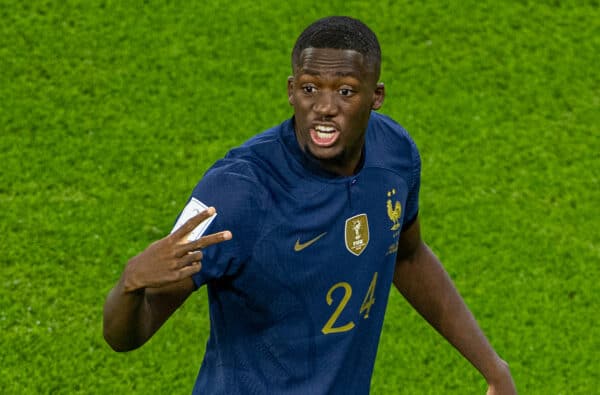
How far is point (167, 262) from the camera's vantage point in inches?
138

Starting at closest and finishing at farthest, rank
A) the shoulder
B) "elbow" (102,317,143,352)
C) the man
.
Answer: "elbow" (102,317,143,352)
the man
the shoulder

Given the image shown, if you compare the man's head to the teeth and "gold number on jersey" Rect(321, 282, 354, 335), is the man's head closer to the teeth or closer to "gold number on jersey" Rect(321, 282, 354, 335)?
the teeth

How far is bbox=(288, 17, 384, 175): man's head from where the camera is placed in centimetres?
395

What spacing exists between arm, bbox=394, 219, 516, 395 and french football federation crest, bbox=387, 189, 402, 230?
0.44m

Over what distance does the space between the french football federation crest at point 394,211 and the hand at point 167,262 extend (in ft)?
3.05

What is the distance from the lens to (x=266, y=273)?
3967mm

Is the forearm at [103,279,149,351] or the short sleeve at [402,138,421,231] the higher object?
the forearm at [103,279,149,351]

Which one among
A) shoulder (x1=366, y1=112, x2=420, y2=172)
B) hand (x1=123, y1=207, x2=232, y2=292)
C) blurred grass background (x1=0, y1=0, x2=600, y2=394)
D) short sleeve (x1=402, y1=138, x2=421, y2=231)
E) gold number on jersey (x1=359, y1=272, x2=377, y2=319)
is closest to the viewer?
hand (x1=123, y1=207, x2=232, y2=292)

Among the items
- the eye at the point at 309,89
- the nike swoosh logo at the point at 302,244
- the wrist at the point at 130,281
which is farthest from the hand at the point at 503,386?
the wrist at the point at 130,281

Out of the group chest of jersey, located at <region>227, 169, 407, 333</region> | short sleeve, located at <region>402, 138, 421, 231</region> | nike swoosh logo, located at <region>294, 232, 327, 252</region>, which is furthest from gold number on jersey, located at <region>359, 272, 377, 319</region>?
short sleeve, located at <region>402, 138, 421, 231</region>

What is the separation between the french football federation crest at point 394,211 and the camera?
4316mm

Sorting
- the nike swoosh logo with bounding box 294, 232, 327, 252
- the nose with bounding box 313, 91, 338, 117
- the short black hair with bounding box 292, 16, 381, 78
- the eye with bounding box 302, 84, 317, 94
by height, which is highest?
the short black hair with bounding box 292, 16, 381, 78

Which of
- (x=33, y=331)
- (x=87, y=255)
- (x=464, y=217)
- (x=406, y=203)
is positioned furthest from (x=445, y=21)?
(x=406, y=203)

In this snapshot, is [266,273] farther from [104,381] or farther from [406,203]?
[104,381]
